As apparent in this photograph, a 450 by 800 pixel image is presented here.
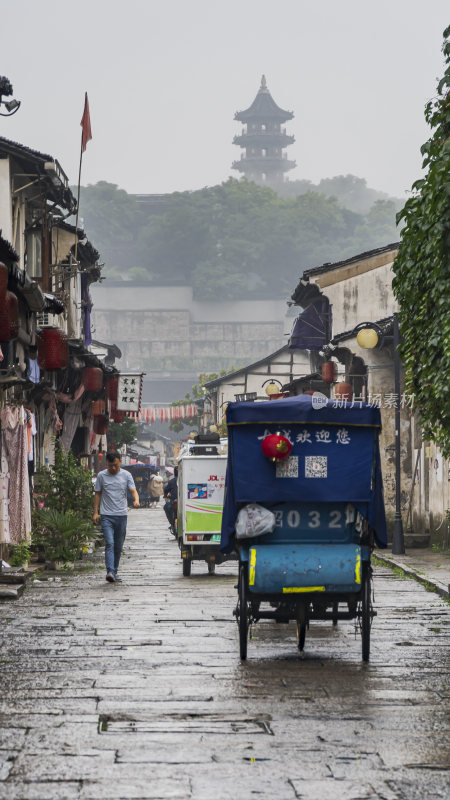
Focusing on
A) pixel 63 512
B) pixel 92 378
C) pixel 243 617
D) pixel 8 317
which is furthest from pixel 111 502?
pixel 92 378

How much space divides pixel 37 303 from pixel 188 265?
409 ft

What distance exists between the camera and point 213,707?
817 cm

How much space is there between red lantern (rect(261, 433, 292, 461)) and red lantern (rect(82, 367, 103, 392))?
18.3 metres

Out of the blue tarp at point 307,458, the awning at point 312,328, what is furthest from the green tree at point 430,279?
the awning at point 312,328

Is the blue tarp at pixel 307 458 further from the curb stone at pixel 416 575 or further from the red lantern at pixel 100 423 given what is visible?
the red lantern at pixel 100 423

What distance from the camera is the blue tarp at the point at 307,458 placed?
1050 centimetres

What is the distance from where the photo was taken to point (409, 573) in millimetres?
19156

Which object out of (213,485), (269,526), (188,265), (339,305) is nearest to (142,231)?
(188,265)

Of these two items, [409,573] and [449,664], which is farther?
[409,573]

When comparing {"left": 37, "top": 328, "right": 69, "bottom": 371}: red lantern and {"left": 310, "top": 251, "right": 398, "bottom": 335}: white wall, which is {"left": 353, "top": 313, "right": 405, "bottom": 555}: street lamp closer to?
{"left": 37, "top": 328, "right": 69, "bottom": 371}: red lantern

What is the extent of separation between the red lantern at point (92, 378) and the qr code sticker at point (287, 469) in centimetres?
1838

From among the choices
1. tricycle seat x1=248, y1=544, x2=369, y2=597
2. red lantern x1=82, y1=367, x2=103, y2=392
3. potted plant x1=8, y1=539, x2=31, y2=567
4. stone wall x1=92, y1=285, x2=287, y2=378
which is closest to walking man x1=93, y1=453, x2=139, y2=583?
potted plant x1=8, y1=539, x2=31, y2=567

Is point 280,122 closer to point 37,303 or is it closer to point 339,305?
point 339,305

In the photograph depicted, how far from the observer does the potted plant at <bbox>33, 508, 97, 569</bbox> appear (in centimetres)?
1986
